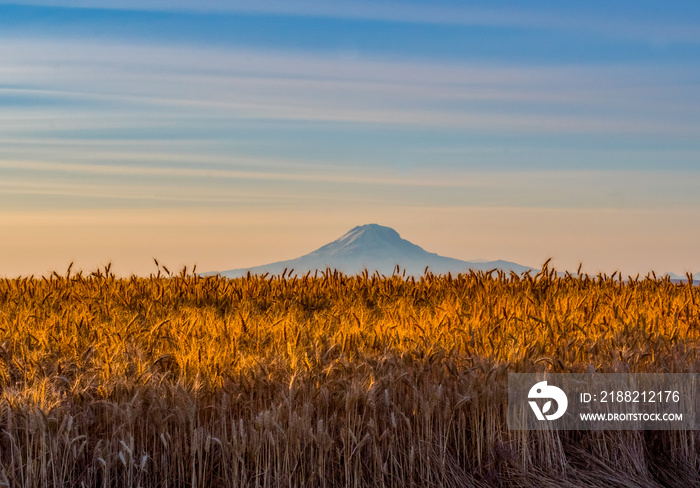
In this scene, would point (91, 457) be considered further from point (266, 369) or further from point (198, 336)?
point (198, 336)

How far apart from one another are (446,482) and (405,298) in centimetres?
390

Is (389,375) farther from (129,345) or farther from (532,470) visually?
(129,345)

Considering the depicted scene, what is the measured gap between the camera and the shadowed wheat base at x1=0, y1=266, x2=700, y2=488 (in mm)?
2938

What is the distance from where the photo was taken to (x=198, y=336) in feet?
15.1

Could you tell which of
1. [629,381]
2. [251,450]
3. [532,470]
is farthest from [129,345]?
[629,381]

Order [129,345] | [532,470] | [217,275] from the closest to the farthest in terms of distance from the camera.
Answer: [532,470]
[129,345]
[217,275]

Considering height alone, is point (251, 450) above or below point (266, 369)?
below

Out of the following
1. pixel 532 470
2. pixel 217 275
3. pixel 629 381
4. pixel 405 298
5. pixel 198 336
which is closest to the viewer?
pixel 532 470

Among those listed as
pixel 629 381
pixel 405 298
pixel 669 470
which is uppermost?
pixel 405 298

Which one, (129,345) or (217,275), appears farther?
(217,275)

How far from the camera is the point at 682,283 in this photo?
8492 mm

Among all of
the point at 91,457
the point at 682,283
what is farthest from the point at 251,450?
the point at 682,283

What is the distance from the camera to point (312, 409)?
3.07m

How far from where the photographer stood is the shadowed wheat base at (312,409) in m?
2.94
